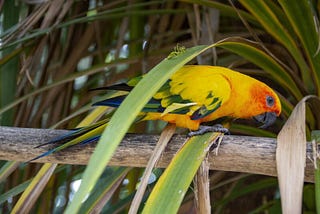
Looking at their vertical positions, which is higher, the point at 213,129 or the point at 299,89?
the point at 299,89

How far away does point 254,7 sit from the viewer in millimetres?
985

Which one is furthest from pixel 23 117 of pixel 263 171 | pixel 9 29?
pixel 263 171

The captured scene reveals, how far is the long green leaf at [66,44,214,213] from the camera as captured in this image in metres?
0.50

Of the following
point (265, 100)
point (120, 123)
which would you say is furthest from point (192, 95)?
point (120, 123)

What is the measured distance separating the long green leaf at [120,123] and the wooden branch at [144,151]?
0.47ft

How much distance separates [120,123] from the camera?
54 centimetres

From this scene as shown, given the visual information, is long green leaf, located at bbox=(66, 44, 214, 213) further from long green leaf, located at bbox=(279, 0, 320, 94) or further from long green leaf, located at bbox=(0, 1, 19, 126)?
long green leaf, located at bbox=(0, 1, 19, 126)

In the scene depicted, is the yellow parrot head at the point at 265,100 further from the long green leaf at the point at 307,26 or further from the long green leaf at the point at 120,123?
the long green leaf at the point at 120,123

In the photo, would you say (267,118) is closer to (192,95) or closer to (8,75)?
(192,95)

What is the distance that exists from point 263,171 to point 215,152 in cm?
6

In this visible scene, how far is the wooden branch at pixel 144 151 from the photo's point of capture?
2.41 feet

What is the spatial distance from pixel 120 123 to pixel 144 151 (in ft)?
0.77

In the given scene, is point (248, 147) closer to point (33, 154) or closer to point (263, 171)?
point (263, 171)

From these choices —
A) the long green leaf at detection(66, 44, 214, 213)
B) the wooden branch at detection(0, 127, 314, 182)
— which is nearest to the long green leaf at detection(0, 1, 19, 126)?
the wooden branch at detection(0, 127, 314, 182)
